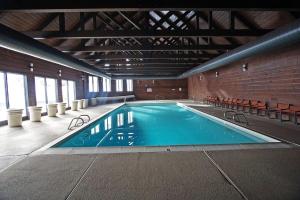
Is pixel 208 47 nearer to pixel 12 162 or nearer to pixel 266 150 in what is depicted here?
pixel 266 150

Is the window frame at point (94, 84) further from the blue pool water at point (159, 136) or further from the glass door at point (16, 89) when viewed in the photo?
the blue pool water at point (159, 136)

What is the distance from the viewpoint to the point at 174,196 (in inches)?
74.3

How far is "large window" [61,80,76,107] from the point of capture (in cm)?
1079

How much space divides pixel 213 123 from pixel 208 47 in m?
2.59

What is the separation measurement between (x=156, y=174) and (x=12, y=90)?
6825 mm

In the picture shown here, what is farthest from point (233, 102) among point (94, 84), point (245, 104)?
point (94, 84)

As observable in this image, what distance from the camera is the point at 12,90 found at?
688 centimetres

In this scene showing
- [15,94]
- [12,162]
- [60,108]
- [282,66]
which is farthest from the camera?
[60,108]

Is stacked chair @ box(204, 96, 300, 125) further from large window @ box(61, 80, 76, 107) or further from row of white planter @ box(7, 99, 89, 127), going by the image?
large window @ box(61, 80, 76, 107)

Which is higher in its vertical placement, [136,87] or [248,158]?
[136,87]

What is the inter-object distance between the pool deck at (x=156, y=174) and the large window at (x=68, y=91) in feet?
25.6
